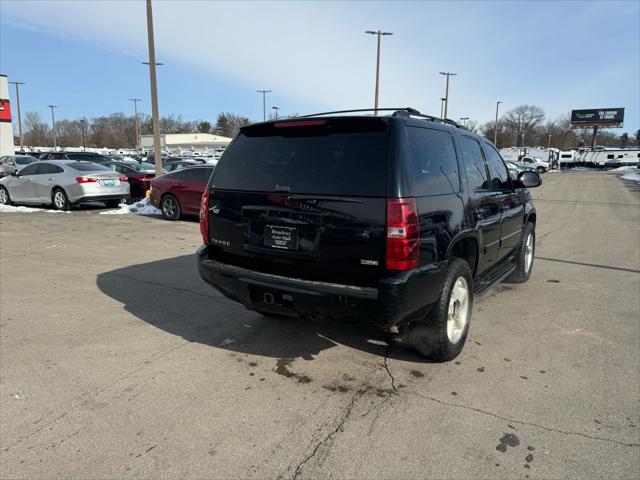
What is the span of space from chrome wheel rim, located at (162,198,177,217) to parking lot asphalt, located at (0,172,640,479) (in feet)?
21.7

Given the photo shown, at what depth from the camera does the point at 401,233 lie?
2996 mm

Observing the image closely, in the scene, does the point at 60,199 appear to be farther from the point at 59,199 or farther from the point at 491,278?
the point at 491,278

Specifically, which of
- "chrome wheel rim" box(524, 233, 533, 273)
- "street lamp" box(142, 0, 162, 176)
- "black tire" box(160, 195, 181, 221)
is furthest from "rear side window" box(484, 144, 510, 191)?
"street lamp" box(142, 0, 162, 176)

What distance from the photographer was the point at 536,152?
6331 cm

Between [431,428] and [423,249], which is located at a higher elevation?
[423,249]

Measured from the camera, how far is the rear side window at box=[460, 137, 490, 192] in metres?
4.17

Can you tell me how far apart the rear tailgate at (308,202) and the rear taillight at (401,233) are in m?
0.06

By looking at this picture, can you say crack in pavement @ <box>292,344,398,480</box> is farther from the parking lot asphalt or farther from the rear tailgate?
the rear tailgate

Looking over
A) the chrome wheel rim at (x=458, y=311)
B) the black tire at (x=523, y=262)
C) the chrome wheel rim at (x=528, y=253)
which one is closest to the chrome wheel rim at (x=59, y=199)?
the black tire at (x=523, y=262)

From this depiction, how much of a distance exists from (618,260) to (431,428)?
668 centimetres

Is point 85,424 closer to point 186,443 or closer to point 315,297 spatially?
point 186,443

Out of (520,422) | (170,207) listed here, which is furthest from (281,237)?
(170,207)

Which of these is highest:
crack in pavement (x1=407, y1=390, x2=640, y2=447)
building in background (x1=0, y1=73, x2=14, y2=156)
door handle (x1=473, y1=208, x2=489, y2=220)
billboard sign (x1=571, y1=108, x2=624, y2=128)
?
billboard sign (x1=571, y1=108, x2=624, y2=128)

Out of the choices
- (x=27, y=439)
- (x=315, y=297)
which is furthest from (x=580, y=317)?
(x=27, y=439)
